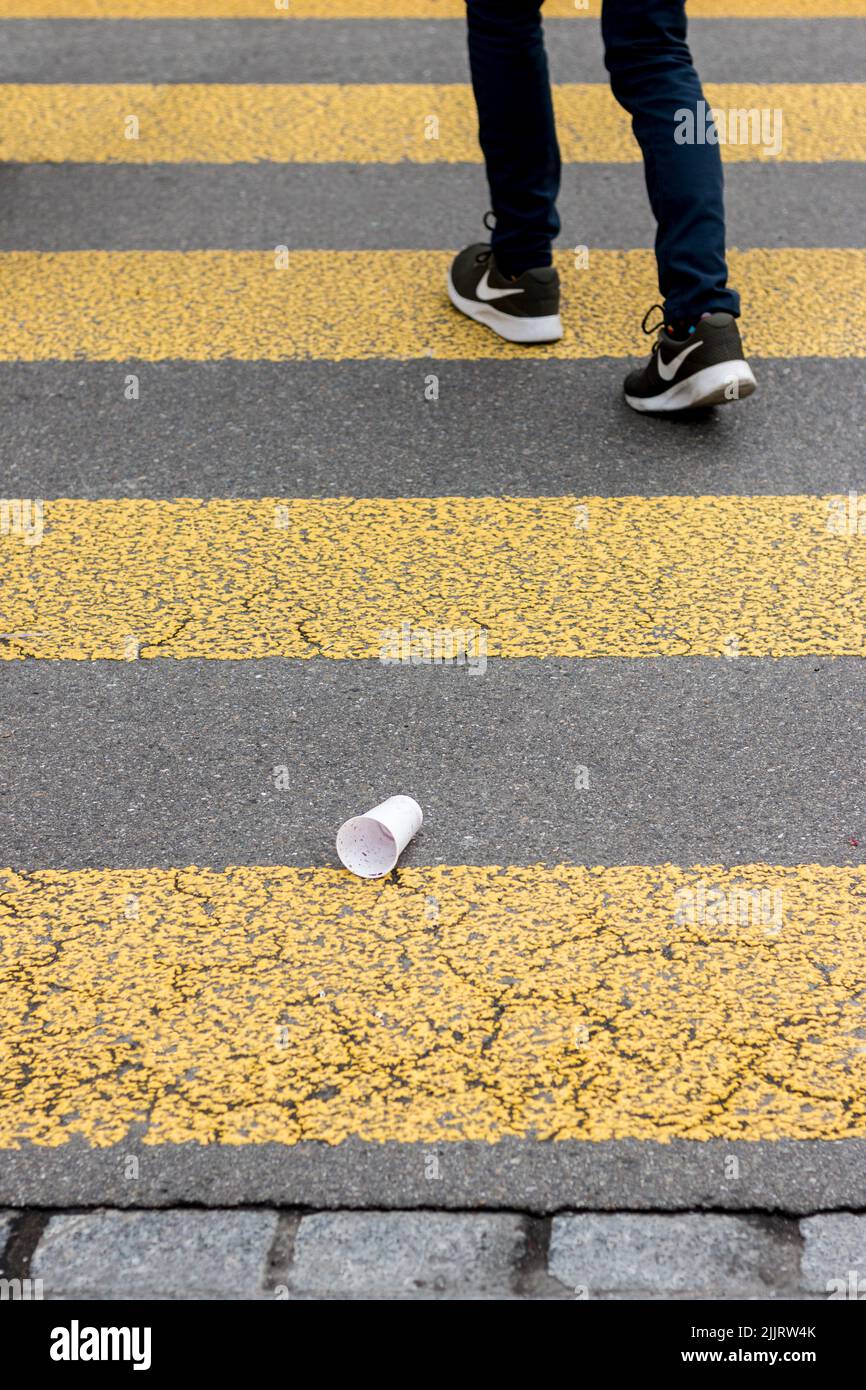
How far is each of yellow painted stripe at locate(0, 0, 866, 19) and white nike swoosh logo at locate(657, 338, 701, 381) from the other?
159 inches

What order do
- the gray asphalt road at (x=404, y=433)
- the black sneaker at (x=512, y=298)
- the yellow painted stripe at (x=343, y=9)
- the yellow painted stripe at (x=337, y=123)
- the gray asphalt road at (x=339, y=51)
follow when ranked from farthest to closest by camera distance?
the yellow painted stripe at (x=343, y=9) → the gray asphalt road at (x=339, y=51) → the yellow painted stripe at (x=337, y=123) → the black sneaker at (x=512, y=298) → the gray asphalt road at (x=404, y=433)

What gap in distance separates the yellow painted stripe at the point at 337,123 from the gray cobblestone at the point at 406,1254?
4677mm

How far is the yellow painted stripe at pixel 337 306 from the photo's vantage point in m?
4.62

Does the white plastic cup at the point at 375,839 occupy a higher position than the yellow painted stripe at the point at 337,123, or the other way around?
the yellow painted stripe at the point at 337,123

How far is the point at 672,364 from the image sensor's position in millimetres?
4133

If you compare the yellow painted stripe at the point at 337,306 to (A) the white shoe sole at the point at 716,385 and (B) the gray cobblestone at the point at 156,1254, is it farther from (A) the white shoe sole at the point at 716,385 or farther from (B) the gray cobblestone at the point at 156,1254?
(B) the gray cobblestone at the point at 156,1254

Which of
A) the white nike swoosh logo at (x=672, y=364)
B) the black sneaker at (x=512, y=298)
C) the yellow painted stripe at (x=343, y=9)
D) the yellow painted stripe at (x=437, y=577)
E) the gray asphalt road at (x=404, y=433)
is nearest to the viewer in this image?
the yellow painted stripe at (x=437, y=577)

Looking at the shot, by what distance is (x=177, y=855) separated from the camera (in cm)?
278

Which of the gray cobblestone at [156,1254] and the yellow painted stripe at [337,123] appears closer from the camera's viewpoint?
the gray cobblestone at [156,1254]

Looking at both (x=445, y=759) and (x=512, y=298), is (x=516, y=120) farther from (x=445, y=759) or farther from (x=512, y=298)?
(x=445, y=759)

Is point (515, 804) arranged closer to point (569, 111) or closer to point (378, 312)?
point (378, 312)

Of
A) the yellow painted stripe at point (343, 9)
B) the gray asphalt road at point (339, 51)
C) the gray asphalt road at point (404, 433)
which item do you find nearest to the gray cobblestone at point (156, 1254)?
the gray asphalt road at point (404, 433)

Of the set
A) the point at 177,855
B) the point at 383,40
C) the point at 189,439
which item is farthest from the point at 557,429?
the point at 383,40
